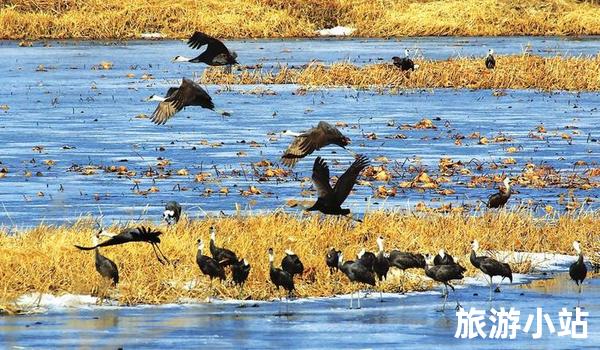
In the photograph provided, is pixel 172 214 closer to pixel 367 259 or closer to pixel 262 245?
pixel 262 245

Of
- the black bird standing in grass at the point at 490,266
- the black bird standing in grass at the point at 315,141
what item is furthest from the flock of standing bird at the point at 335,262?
the black bird standing in grass at the point at 315,141

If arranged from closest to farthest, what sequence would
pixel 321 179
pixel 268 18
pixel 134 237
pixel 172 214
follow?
1. pixel 134 237
2. pixel 321 179
3. pixel 172 214
4. pixel 268 18

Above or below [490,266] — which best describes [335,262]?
below

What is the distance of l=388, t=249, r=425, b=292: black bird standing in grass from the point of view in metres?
13.0

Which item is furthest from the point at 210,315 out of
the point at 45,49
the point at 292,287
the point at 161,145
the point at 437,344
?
the point at 45,49

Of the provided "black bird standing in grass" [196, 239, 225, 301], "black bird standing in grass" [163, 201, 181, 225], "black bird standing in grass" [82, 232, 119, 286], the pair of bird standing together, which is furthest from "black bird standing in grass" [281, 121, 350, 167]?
"black bird standing in grass" [82, 232, 119, 286]

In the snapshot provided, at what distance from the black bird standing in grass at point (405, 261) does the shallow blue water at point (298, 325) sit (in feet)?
0.95

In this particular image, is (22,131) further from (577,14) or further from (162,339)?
(577,14)

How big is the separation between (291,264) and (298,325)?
1.12 m

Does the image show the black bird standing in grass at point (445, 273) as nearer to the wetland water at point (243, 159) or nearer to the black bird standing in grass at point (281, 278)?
the wetland water at point (243, 159)

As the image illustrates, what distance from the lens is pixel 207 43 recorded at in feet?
66.5

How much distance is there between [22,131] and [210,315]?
16.9m

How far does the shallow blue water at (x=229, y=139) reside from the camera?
19703 mm

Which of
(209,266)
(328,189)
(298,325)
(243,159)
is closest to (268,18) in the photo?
(243,159)
